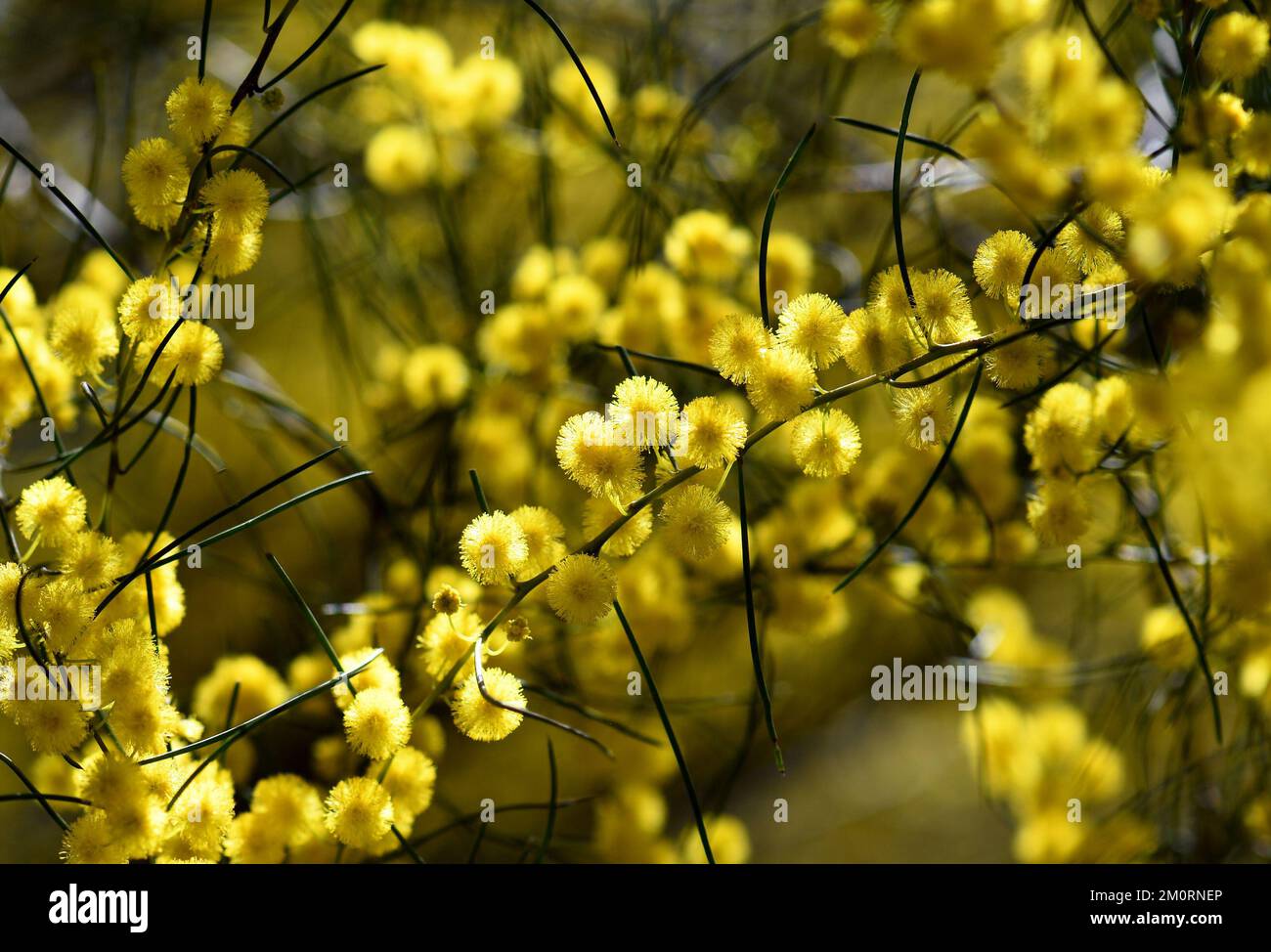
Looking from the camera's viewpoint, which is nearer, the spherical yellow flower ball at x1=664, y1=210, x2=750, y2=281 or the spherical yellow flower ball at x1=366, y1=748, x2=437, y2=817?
the spherical yellow flower ball at x1=366, y1=748, x2=437, y2=817

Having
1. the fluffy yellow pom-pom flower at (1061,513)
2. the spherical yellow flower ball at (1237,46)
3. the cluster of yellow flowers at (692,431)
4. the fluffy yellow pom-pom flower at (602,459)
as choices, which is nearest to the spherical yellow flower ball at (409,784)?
the cluster of yellow flowers at (692,431)

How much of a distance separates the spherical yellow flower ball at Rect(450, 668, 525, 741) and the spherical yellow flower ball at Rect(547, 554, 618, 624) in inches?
1.3

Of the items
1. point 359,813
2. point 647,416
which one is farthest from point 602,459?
point 359,813

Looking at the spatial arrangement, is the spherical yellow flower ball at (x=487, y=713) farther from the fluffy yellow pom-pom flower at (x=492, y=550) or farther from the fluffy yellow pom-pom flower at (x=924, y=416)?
the fluffy yellow pom-pom flower at (x=924, y=416)

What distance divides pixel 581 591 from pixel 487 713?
0.05 meters

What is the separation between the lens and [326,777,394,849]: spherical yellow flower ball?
0.29 metres

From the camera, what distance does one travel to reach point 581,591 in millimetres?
279

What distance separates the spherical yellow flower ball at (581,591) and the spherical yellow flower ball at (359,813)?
9 centimetres

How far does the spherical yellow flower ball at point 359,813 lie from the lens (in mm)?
290

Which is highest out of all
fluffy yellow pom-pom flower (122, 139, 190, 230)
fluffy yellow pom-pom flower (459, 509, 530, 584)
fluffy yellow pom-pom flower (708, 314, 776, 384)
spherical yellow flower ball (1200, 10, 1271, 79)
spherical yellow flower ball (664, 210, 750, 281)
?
spherical yellow flower ball (664, 210, 750, 281)

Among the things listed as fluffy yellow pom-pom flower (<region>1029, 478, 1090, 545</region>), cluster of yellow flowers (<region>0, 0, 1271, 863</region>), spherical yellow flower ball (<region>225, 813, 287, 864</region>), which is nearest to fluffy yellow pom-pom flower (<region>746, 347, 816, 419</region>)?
cluster of yellow flowers (<region>0, 0, 1271, 863</region>)

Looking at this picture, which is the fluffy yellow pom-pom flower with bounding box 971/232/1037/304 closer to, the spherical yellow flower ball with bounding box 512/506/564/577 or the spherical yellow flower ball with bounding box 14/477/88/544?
the spherical yellow flower ball with bounding box 512/506/564/577
